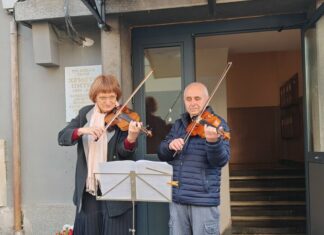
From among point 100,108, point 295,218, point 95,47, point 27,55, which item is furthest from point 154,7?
point 295,218

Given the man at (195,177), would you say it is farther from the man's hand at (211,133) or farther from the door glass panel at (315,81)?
the door glass panel at (315,81)

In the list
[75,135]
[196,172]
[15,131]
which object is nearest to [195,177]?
[196,172]

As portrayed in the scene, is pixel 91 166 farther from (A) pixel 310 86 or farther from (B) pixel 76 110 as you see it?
(A) pixel 310 86

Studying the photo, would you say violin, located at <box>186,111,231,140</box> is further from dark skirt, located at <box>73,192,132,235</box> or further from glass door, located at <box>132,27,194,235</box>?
glass door, located at <box>132,27,194,235</box>

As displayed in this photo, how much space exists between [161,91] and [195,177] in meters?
1.29

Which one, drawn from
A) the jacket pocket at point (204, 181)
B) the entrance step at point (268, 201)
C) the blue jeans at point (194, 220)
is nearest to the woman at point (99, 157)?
the blue jeans at point (194, 220)

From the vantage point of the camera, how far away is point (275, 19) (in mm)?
3604

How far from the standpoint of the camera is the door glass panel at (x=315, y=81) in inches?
130

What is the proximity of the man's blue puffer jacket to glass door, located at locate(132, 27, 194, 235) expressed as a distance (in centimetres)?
98

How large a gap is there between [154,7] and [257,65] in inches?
169

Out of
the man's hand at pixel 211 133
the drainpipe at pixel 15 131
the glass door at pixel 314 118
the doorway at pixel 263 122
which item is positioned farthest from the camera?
the doorway at pixel 263 122

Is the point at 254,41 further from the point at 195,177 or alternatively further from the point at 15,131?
the point at 15,131

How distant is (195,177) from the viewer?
270 centimetres

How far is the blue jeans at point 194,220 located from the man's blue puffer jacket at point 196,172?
0.15 ft
